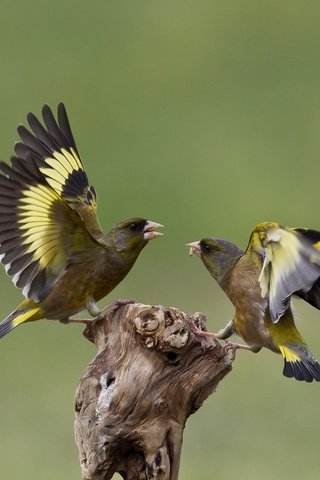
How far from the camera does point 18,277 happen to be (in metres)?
9.60

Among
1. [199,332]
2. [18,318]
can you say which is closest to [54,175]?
[18,318]

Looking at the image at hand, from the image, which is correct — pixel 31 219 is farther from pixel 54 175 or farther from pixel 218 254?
pixel 54 175

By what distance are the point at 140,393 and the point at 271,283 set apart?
1.33 meters

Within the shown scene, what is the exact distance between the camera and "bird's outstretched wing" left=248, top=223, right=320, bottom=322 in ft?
30.1

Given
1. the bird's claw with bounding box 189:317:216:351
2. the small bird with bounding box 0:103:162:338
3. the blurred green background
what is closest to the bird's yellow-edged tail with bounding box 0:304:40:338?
the small bird with bounding box 0:103:162:338

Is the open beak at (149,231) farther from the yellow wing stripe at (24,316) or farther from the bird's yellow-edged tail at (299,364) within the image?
the bird's yellow-edged tail at (299,364)

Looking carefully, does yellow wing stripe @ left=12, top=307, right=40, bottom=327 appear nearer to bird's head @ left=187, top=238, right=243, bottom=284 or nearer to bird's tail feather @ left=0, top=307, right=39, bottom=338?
bird's tail feather @ left=0, top=307, right=39, bottom=338

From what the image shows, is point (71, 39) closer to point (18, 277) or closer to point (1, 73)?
point (1, 73)

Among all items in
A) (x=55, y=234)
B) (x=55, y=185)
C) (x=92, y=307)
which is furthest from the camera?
(x=55, y=185)

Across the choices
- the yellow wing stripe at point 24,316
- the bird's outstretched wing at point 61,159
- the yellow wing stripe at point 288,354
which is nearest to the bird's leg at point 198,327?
the yellow wing stripe at point 288,354

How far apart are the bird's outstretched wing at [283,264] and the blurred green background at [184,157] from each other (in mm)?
4219

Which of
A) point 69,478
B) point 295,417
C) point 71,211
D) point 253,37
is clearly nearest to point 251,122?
point 253,37

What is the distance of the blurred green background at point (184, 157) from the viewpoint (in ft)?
49.7

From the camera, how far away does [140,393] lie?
8.64m
